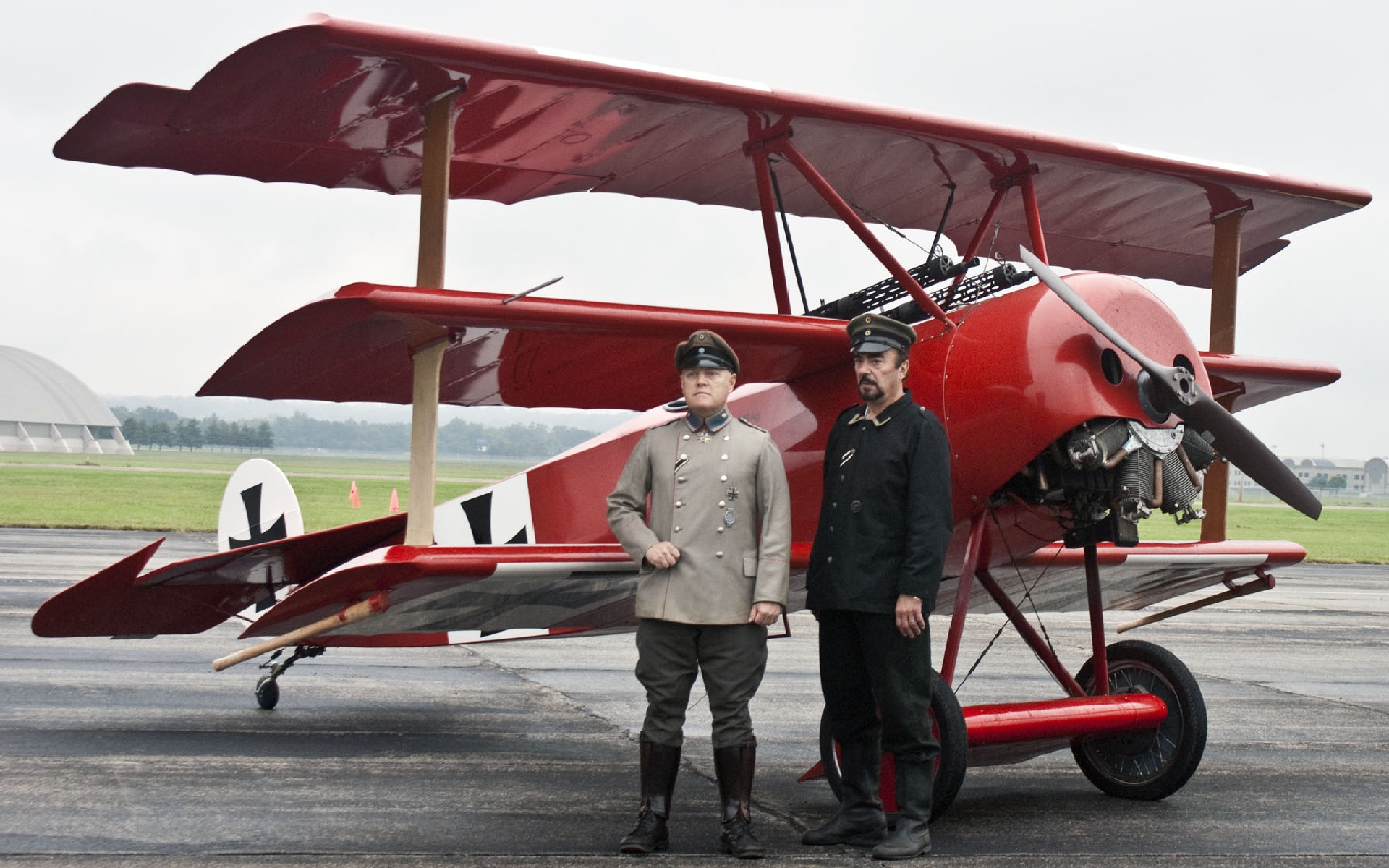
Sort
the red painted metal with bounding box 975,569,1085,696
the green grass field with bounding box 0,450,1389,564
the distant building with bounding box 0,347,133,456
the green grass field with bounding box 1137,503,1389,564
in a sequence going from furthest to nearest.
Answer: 1. the distant building with bounding box 0,347,133,456
2. the green grass field with bounding box 1137,503,1389,564
3. the green grass field with bounding box 0,450,1389,564
4. the red painted metal with bounding box 975,569,1085,696

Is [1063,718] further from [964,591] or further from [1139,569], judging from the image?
Answer: [1139,569]

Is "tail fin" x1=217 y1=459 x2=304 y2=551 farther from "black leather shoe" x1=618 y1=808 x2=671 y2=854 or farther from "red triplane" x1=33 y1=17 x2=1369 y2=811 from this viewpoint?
"black leather shoe" x1=618 y1=808 x2=671 y2=854

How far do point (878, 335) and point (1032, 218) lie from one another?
5.23 ft

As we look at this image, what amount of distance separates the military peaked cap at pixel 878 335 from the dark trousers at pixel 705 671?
3.53 ft

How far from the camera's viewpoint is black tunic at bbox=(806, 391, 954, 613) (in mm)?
4137

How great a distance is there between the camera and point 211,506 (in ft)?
109

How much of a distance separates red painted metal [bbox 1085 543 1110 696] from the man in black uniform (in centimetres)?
117

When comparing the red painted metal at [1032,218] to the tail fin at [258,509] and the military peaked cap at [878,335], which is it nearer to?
the military peaked cap at [878,335]

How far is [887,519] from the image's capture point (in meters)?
4.25

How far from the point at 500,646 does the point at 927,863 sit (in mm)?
7034

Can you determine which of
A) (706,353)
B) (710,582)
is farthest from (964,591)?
(706,353)

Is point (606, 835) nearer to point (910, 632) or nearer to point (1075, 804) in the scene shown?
point (910, 632)

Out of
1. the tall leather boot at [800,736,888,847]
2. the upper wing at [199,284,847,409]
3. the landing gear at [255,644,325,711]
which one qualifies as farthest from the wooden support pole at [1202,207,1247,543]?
the landing gear at [255,644,325,711]

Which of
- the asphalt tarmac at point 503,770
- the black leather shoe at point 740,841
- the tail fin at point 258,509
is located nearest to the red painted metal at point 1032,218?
the asphalt tarmac at point 503,770
